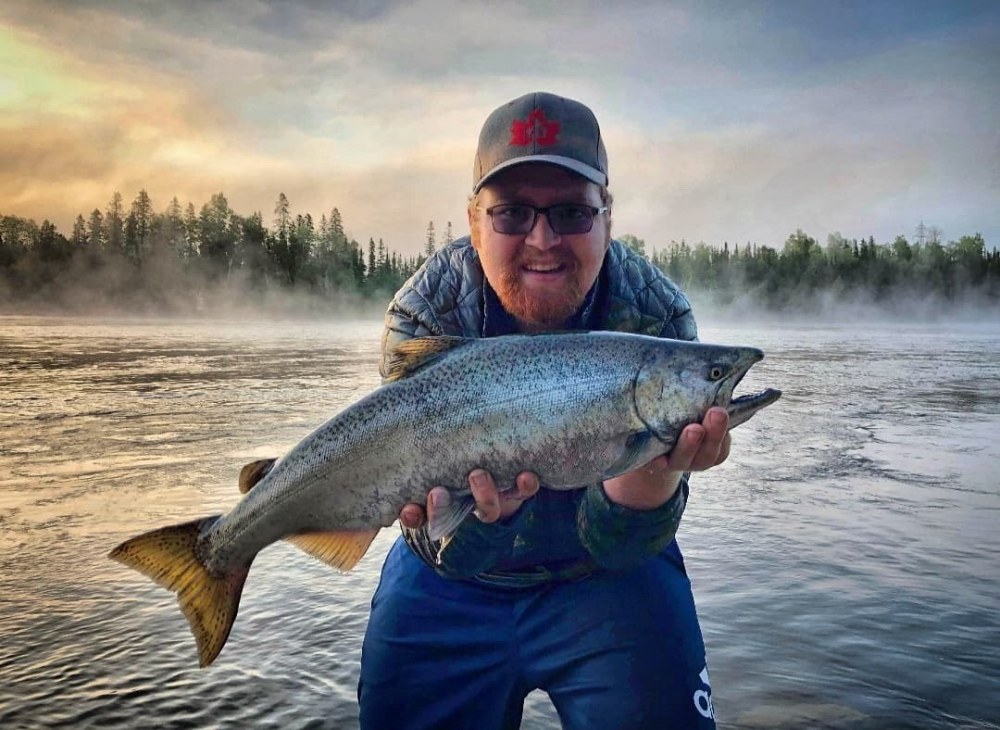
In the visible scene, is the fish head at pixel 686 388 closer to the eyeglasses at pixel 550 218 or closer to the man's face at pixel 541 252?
the man's face at pixel 541 252

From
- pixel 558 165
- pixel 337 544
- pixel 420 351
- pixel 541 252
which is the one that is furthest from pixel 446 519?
pixel 558 165

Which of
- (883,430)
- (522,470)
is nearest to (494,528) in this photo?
(522,470)

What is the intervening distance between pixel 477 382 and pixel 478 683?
134 centimetres

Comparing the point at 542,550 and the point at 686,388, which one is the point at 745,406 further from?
the point at 542,550

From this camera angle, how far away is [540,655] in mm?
3387

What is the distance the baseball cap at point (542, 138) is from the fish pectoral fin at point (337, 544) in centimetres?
170

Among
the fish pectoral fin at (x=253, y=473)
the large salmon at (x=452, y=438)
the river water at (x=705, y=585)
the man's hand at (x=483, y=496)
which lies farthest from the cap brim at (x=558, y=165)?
the river water at (x=705, y=585)

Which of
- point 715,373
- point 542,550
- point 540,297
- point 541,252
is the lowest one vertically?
point 542,550

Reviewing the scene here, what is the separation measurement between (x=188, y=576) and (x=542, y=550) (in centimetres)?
146

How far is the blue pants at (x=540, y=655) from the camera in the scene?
3211mm

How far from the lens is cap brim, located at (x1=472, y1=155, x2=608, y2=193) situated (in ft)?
11.7

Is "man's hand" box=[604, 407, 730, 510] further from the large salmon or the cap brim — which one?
the cap brim

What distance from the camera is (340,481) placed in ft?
9.80

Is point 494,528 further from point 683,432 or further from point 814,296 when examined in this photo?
point 814,296
